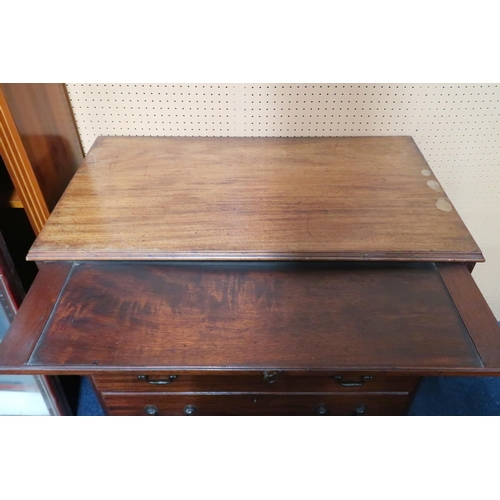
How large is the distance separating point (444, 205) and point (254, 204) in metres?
0.48

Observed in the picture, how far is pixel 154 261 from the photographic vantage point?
3.23 ft

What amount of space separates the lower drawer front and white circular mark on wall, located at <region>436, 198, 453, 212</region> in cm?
47

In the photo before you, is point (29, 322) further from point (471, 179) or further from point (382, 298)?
point (471, 179)

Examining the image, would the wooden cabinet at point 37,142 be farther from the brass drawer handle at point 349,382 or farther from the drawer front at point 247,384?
the brass drawer handle at point 349,382

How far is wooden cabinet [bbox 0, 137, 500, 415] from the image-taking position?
0.80m

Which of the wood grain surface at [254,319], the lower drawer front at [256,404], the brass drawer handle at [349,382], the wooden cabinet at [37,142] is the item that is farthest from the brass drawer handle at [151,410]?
the wooden cabinet at [37,142]

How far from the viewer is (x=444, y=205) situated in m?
1.11

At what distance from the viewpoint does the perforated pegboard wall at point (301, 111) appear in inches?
51.9

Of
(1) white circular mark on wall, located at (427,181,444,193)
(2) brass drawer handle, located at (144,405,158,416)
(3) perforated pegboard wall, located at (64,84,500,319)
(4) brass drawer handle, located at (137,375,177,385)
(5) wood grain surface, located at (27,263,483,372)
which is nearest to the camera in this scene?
(5) wood grain surface, located at (27,263,483,372)

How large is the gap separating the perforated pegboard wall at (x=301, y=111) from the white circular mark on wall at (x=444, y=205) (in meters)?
0.39

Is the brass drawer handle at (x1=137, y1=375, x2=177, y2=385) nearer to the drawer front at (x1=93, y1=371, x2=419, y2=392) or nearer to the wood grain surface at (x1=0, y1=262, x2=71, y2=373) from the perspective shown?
the drawer front at (x1=93, y1=371, x2=419, y2=392)

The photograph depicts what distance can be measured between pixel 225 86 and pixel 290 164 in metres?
0.31

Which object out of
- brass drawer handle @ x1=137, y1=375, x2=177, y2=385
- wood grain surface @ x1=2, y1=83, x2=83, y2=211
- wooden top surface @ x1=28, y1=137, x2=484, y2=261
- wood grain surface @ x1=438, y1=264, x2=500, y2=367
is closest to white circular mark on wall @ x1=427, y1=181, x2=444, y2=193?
wooden top surface @ x1=28, y1=137, x2=484, y2=261

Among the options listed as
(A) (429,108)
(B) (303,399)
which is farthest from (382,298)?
(A) (429,108)
